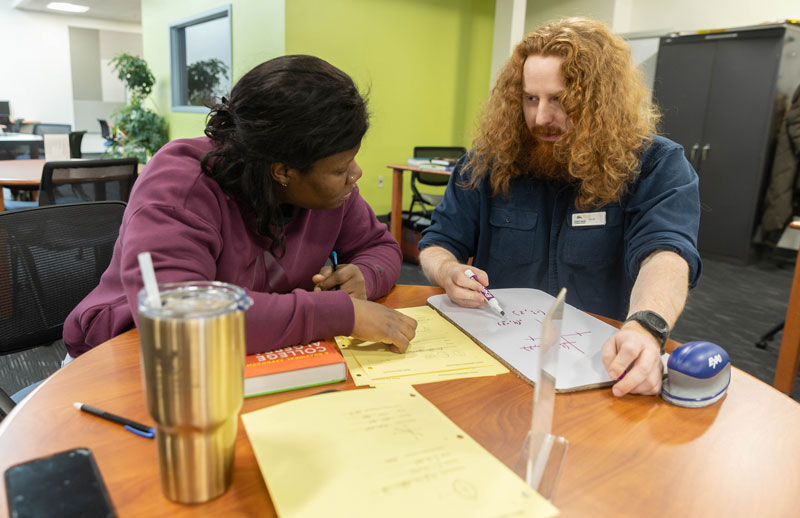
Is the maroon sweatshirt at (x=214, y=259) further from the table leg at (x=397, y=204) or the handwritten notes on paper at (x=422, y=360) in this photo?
the table leg at (x=397, y=204)

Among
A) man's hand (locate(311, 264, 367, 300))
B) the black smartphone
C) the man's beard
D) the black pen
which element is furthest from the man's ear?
the man's beard

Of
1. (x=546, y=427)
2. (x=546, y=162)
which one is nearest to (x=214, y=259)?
(x=546, y=427)

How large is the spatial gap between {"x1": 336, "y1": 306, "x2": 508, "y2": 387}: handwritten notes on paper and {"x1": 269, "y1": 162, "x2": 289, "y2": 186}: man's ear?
1.03 ft

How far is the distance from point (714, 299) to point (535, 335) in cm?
339

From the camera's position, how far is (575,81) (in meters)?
1.24

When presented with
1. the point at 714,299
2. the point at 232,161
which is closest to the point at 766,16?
the point at 714,299

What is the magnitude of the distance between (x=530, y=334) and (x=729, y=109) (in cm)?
468

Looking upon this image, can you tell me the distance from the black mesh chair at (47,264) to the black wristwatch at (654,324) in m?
1.20

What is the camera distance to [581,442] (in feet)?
2.12

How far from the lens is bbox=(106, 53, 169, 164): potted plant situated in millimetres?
6328

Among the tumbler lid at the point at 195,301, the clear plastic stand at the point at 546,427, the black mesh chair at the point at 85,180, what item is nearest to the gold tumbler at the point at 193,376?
the tumbler lid at the point at 195,301

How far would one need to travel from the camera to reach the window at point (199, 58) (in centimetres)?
572

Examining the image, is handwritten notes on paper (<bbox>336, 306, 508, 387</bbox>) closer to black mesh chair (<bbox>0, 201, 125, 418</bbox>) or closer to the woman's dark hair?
the woman's dark hair

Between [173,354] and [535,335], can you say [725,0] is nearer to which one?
[535,335]
